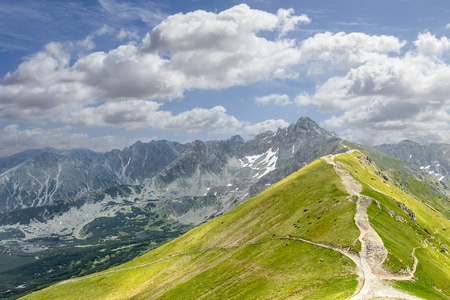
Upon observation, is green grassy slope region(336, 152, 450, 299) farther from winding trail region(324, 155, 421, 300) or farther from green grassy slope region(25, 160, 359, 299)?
green grassy slope region(25, 160, 359, 299)

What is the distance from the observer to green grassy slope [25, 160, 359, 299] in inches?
2889

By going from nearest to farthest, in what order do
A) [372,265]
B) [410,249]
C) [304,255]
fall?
[372,265] → [304,255] → [410,249]

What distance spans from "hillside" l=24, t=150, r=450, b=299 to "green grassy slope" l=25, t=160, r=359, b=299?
43 cm

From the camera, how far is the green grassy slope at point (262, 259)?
7338 centimetres

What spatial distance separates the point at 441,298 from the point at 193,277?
3286 inches

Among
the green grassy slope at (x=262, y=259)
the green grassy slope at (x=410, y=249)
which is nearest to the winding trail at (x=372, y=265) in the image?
the green grassy slope at (x=410, y=249)

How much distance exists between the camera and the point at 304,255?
88.4 m

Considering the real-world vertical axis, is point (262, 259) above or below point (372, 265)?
below

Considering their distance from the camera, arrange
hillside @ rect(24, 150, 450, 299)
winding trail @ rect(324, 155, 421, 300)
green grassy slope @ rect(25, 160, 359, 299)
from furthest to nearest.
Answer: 1. green grassy slope @ rect(25, 160, 359, 299)
2. hillside @ rect(24, 150, 450, 299)
3. winding trail @ rect(324, 155, 421, 300)

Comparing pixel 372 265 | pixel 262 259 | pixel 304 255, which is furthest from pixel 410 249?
pixel 262 259

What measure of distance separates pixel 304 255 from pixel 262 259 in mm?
18800

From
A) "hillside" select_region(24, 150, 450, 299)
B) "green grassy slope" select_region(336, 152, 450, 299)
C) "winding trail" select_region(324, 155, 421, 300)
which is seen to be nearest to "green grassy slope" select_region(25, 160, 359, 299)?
"hillside" select_region(24, 150, 450, 299)

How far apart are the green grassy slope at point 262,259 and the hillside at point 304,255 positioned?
433 millimetres

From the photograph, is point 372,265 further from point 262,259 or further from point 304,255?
point 262,259
